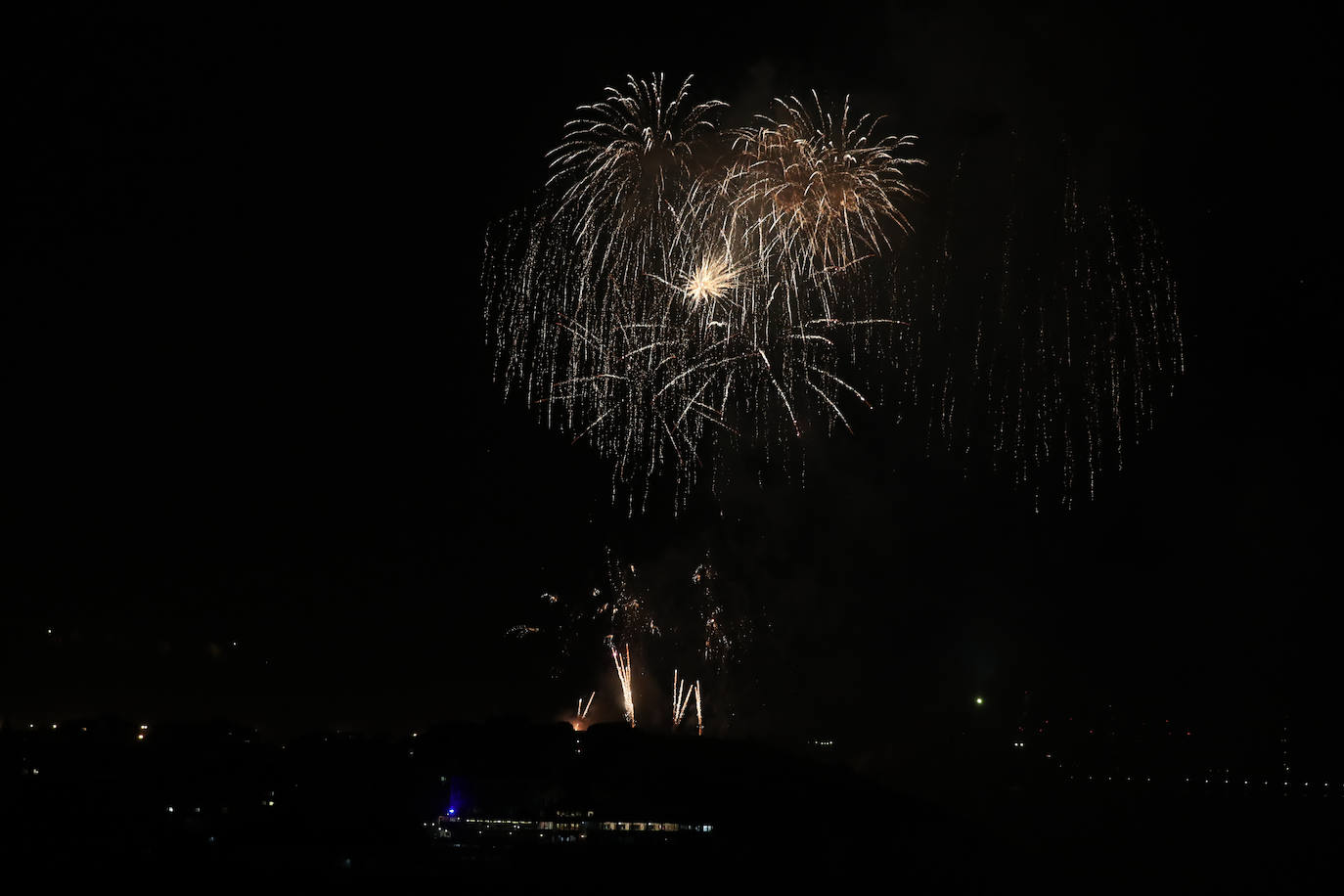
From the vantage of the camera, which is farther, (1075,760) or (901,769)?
(1075,760)

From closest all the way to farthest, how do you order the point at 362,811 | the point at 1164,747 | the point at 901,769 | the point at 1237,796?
the point at 362,811
the point at 901,769
the point at 1237,796
the point at 1164,747

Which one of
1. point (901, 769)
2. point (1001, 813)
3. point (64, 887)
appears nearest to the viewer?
point (64, 887)

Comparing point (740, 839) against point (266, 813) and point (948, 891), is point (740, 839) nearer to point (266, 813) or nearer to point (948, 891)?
point (948, 891)

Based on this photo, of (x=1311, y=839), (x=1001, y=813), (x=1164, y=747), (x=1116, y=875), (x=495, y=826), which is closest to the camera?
(x=495, y=826)

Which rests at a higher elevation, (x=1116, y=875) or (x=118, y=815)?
(x=118, y=815)

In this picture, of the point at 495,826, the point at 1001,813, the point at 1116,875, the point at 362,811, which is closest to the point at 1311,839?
the point at 1001,813

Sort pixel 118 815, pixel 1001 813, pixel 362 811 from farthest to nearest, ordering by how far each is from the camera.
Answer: pixel 1001 813 < pixel 362 811 < pixel 118 815

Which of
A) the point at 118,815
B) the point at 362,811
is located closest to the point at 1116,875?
the point at 362,811

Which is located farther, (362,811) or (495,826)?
A: (495,826)

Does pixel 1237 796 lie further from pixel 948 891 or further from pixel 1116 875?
pixel 948 891
